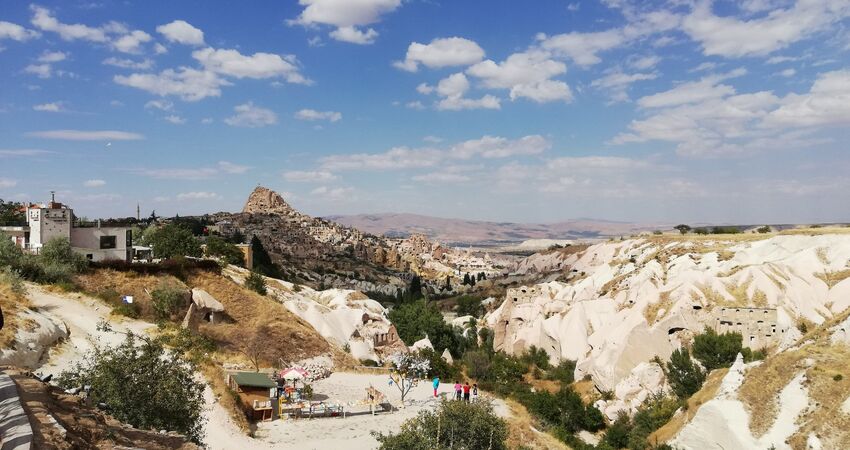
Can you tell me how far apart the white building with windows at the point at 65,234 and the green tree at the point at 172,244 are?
11250 mm

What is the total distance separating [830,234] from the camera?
49.1 metres

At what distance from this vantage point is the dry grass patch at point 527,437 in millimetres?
19438

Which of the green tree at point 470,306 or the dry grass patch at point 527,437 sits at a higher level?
the dry grass patch at point 527,437

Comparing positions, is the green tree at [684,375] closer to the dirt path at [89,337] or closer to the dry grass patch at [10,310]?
the dirt path at [89,337]

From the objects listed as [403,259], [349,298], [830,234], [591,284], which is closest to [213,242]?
[349,298]

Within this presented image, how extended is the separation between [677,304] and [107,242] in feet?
118

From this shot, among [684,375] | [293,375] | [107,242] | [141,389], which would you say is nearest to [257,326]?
[293,375]

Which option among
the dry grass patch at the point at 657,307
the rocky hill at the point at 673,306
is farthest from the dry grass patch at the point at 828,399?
the dry grass patch at the point at 657,307

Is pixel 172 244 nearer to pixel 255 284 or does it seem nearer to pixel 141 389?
pixel 255 284

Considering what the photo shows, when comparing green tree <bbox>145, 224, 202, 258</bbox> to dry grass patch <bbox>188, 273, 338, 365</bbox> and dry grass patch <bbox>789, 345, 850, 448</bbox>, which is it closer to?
dry grass patch <bbox>188, 273, 338, 365</bbox>

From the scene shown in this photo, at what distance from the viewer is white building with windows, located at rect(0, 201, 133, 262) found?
34.4 meters

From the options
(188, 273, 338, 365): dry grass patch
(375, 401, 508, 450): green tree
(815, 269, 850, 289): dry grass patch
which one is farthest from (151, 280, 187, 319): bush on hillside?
(815, 269, 850, 289): dry grass patch

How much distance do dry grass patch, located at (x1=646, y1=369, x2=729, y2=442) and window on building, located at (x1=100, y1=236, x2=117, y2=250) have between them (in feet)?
111

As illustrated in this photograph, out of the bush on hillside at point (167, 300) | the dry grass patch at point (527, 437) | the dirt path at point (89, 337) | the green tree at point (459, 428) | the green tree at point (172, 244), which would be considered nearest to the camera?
the green tree at point (459, 428)
